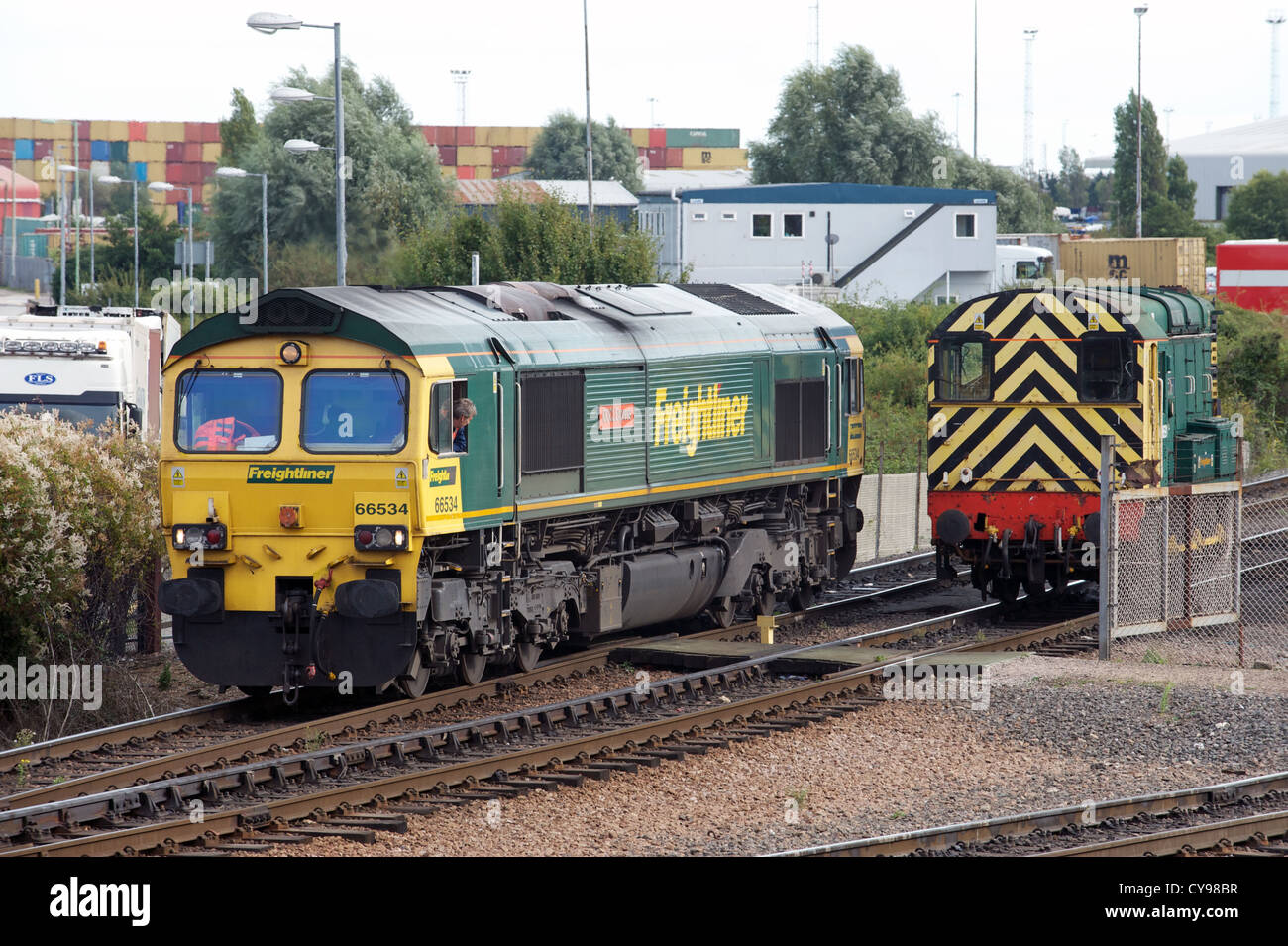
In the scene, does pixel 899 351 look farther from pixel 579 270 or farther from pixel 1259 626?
pixel 1259 626

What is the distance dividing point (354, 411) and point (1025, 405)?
8.86 meters

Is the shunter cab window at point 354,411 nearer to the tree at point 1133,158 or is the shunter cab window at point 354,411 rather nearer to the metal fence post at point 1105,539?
the metal fence post at point 1105,539

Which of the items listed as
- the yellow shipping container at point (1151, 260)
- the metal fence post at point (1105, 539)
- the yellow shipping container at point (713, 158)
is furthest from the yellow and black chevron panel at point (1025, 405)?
the yellow shipping container at point (713, 158)

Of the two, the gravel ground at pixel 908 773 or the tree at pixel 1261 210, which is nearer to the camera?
the gravel ground at pixel 908 773

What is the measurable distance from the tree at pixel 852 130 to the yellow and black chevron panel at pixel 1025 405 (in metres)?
69.0

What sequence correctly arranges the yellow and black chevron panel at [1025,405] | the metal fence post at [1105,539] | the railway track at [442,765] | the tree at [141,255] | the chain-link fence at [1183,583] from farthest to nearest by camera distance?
the tree at [141,255] < the yellow and black chevron panel at [1025,405] < the chain-link fence at [1183,583] < the metal fence post at [1105,539] < the railway track at [442,765]

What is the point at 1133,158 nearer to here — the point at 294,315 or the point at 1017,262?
the point at 1017,262

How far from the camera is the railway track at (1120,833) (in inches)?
377

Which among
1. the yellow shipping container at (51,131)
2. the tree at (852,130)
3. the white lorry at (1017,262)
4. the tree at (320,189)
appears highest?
the yellow shipping container at (51,131)

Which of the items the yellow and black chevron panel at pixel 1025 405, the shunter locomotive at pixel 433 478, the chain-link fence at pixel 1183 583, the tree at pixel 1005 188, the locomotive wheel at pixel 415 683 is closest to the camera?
the shunter locomotive at pixel 433 478

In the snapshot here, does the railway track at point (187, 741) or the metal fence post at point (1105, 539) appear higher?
the metal fence post at point (1105, 539)

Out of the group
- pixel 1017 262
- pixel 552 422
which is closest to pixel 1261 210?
pixel 1017 262

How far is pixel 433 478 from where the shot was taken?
13.4 meters

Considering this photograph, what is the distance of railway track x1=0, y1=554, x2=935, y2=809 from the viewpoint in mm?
11477
